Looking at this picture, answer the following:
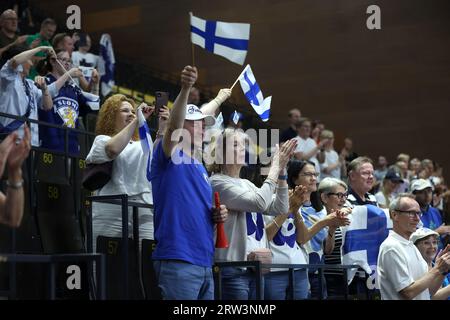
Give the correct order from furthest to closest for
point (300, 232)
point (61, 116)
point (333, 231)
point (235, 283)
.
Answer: point (61, 116), point (333, 231), point (300, 232), point (235, 283)

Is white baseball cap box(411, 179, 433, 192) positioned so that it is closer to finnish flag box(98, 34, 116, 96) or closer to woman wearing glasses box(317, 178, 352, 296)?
woman wearing glasses box(317, 178, 352, 296)

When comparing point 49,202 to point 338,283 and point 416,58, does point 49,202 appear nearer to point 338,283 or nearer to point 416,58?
point 338,283

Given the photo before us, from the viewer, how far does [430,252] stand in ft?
17.5

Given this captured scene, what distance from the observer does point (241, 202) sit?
14.3ft

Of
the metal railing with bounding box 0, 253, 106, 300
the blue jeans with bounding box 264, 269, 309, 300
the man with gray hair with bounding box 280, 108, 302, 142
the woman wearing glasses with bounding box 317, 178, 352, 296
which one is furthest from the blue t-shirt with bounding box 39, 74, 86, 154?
the man with gray hair with bounding box 280, 108, 302, 142

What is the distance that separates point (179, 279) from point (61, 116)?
2.97 m

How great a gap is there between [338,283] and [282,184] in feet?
3.54

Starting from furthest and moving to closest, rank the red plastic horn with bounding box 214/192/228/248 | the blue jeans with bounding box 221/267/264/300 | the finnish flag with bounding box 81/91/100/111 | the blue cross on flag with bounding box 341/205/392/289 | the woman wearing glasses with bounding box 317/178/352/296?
the finnish flag with bounding box 81/91/100/111, the blue cross on flag with bounding box 341/205/392/289, the woman wearing glasses with bounding box 317/178/352/296, the blue jeans with bounding box 221/267/264/300, the red plastic horn with bounding box 214/192/228/248

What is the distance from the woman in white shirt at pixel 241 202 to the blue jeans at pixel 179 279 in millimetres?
388

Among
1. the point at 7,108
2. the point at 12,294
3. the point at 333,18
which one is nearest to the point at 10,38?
the point at 7,108

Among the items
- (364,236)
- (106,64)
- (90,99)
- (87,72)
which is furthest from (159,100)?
(106,64)

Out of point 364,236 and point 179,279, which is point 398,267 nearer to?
point 364,236

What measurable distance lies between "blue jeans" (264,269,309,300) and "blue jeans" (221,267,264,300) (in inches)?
17.9

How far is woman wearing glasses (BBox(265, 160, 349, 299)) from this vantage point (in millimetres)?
4766
